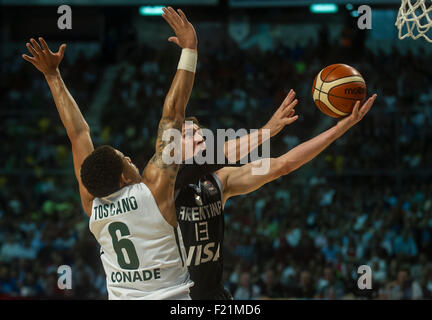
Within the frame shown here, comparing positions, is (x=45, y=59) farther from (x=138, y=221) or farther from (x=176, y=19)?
(x=138, y=221)

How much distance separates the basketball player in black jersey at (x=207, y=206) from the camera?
12.0 feet

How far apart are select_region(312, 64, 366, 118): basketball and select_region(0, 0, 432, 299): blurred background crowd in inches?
170

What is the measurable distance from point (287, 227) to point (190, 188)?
564 cm

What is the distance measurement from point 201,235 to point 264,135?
0.77 meters

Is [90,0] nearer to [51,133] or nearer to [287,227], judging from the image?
[51,133]

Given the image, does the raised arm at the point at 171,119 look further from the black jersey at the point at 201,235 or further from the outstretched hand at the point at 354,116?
the outstretched hand at the point at 354,116

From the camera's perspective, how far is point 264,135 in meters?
3.90

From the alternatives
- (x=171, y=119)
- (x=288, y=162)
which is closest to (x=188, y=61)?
(x=171, y=119)

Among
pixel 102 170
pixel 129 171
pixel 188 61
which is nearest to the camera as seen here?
pixel 102 170

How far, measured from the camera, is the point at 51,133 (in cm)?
1122

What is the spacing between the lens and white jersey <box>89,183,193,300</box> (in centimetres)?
293

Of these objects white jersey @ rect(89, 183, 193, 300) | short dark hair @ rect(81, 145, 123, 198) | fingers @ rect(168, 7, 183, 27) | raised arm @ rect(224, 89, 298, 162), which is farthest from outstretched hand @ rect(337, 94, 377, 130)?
short dark hair @ rect(81, 145, 123, 198)

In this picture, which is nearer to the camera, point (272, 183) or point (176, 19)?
point (176, 19)

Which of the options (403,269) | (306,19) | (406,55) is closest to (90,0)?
(306,19)
